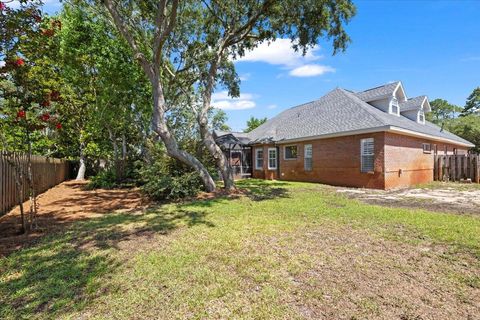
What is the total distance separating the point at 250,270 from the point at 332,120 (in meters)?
14.1

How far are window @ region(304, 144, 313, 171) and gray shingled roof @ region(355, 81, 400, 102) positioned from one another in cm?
512

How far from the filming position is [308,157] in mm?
16672

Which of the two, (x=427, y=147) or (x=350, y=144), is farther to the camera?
(x=427, y=147)

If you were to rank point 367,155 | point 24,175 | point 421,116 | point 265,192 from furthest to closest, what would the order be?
1. point 421,116
2. point 367,155
3. point 265,192
4. point 24,175

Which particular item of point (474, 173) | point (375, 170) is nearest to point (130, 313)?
point (375, 170)

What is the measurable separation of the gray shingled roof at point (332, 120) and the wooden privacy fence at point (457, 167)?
1.67 metres

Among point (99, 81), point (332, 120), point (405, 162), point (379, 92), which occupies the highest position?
point (99, 81)

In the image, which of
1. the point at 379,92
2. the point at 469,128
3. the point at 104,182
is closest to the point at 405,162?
the point at 379,92

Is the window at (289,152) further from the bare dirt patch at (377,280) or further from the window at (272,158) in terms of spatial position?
the bare dirt patch at (377,280)

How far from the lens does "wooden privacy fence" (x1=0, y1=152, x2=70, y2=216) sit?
23.4 ft

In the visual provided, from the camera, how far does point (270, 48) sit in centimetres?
1352

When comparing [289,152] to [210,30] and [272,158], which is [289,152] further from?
[210,30]

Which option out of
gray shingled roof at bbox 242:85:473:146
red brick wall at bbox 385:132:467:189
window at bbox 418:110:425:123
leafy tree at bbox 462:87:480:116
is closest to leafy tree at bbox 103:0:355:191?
gray shingled roof at bbox 242:85:473:146

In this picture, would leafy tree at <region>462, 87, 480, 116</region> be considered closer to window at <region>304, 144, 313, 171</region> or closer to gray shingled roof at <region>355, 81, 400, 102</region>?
gray shingled roof at <region>355, 81, 400, 102</region>
